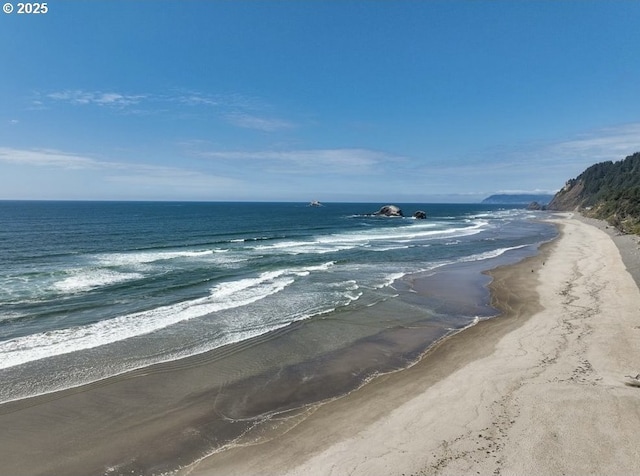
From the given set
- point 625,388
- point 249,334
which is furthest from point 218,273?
point 625,388

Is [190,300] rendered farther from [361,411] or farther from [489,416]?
[489,416]

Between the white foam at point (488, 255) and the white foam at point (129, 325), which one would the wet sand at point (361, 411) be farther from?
the white foam at point (488, 255)

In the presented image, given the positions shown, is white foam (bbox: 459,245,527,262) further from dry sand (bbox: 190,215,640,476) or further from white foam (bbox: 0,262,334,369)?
white foam (bbox: 0,262,334,369)

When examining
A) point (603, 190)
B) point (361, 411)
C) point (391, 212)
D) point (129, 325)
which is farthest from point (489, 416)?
point (603, 190)

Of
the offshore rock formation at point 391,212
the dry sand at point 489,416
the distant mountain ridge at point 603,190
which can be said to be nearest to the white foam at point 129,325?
the dry sand at point 489,416

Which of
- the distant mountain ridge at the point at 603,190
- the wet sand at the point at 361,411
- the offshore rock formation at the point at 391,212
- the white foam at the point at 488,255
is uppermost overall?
the distant mountain ridge at the point at 603,190

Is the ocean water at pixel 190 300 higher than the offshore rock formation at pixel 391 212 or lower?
lower
